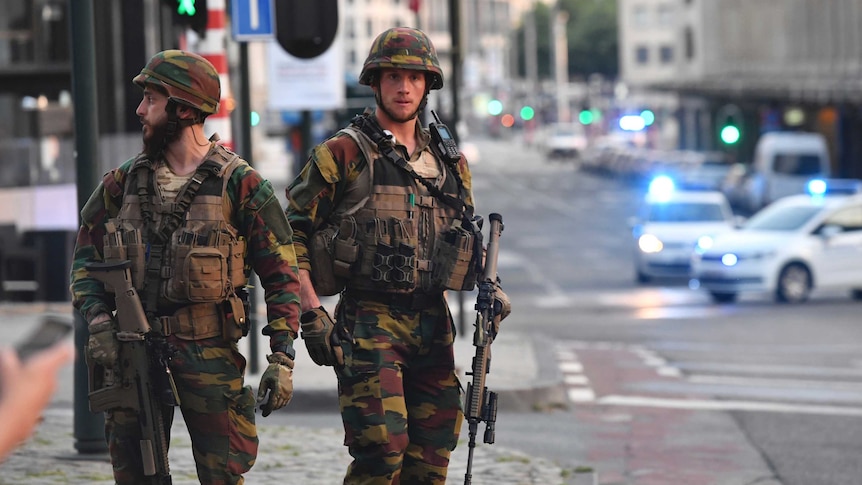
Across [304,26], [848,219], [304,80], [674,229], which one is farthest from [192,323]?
[674,229]

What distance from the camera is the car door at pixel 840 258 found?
80.5ft

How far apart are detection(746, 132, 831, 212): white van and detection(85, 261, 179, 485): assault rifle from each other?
1752 inches

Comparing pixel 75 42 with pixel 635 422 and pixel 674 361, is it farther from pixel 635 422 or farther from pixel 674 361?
pixel 674 361

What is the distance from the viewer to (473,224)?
18.9ft

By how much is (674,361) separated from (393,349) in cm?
1069

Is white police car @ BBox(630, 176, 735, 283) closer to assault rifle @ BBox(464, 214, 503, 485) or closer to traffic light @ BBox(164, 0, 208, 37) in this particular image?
traffic light @ BBox(164, 0, 208, 37)

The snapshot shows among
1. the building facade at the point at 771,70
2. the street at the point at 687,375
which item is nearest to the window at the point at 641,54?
the building facade at the point at 771,70

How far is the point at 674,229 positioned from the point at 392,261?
83.1 feet

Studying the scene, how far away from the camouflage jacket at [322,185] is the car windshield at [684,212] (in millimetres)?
25888

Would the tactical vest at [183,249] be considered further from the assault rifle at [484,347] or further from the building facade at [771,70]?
the building facade at [771,70]

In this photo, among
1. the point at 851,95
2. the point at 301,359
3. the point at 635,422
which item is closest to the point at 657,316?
the point at 301,359

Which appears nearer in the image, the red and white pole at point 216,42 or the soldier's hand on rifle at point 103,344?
the soldier's hand on rifle at point 103,344

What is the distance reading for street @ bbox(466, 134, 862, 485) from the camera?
383 inches

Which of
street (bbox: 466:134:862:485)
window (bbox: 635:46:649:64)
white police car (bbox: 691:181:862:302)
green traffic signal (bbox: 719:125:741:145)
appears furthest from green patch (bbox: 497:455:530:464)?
window (bbox: 635:46:649:64)
